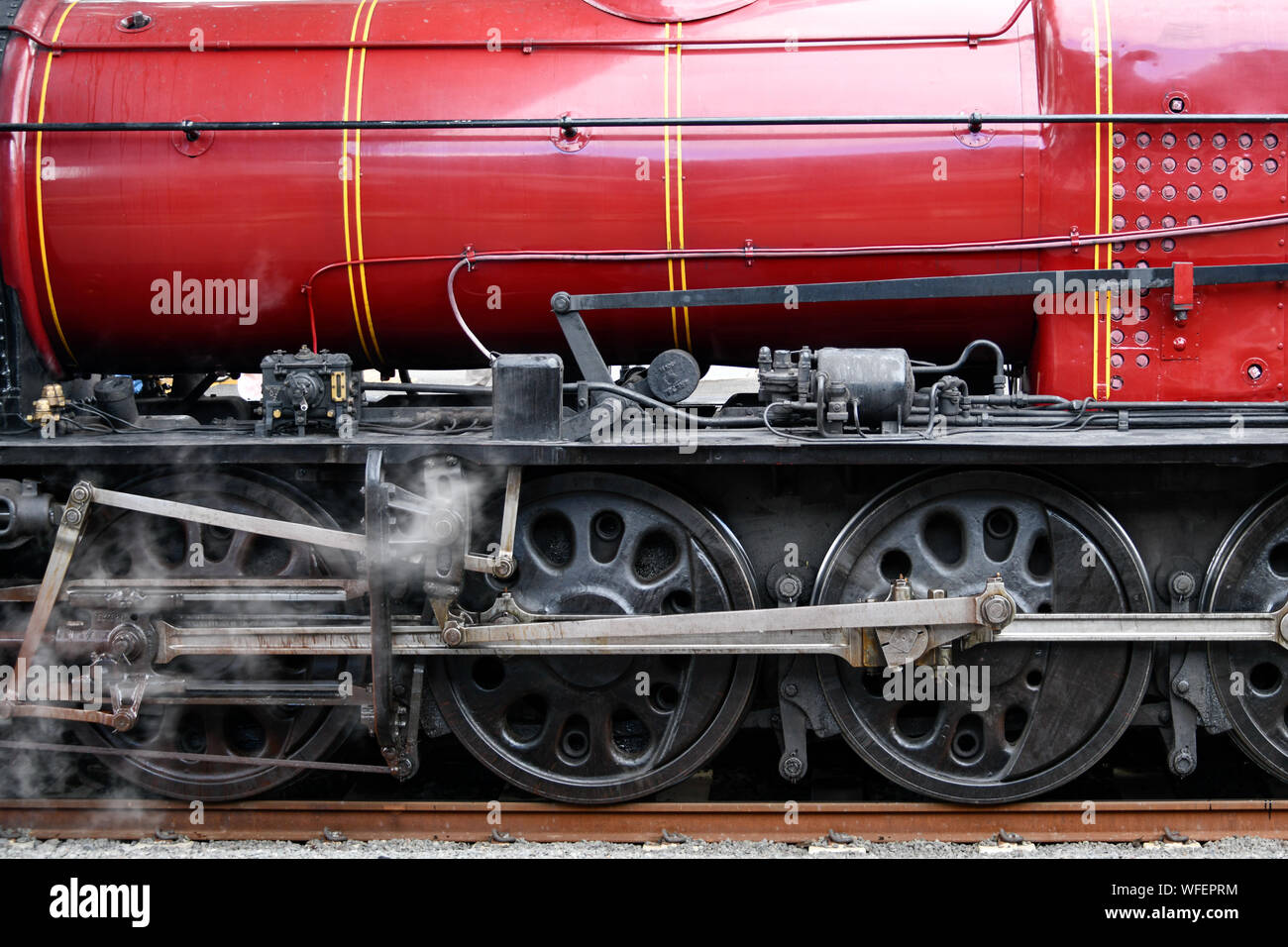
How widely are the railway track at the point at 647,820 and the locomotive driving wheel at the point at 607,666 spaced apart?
0.17 meters

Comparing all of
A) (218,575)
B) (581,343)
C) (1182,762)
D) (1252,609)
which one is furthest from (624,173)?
(1182,762)

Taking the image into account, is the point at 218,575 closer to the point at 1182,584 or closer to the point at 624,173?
the point at 624,173

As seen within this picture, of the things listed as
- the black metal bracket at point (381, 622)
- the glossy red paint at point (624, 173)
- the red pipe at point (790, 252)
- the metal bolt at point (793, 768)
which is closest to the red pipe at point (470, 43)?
the glossy red paint at point (624, 173)

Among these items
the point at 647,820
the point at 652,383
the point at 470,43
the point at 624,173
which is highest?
the point at 470,43

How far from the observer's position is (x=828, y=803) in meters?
4.29

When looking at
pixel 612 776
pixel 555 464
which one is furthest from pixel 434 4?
pixel 612 776

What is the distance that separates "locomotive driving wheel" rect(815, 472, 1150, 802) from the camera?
13.4 feet

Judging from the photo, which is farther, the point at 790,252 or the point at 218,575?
the point at 218,575

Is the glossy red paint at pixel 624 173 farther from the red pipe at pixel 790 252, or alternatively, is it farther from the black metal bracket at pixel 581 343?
the black metal bracket at pixel 581 343

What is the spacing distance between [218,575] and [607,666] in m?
1.62

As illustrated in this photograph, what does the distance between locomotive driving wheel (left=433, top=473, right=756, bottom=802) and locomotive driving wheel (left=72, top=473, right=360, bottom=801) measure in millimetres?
612

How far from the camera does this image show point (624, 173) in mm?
4133

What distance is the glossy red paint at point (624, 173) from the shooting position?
4012 millimetres

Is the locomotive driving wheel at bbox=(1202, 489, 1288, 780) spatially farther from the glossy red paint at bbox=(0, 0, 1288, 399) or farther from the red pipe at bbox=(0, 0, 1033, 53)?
the red pipe at bbox=(0, 0, 1033, 53)
